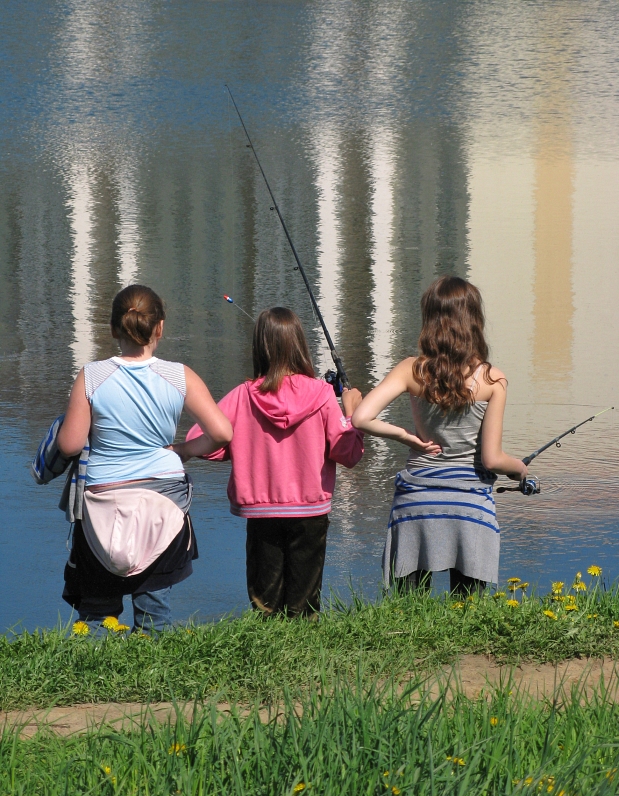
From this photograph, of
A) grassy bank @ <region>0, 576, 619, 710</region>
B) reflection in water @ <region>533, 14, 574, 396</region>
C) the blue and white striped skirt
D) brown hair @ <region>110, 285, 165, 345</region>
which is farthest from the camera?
reflection in water @ <region>533, 14, 574, 396</region>

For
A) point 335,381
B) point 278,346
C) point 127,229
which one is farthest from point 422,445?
point 127,229

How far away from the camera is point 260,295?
1023 cm

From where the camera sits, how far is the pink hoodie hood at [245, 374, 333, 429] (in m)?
4.23

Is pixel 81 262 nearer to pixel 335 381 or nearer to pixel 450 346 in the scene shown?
pixel 335 381

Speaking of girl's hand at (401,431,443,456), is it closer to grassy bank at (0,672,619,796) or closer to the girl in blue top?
the girl in blue top

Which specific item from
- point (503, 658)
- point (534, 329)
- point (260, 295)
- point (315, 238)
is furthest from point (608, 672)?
point (315, 238)

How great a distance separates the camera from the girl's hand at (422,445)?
13.6ft

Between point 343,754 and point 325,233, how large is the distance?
33.5ft

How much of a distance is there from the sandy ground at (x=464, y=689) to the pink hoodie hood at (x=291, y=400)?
39.6 inches

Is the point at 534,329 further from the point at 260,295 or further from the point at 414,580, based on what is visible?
the point at 414,580

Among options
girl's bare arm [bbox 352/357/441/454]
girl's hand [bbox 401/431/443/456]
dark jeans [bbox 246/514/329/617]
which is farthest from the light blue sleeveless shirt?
girl's hand [bbox 401/431/443/456]

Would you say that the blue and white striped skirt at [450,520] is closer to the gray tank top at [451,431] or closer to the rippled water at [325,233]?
the gray tank top at [451,431]

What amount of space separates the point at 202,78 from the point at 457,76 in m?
5.81

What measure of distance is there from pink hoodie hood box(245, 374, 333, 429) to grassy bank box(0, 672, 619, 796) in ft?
4.29
